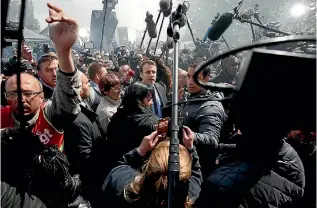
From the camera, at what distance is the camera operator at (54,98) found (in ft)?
5.71

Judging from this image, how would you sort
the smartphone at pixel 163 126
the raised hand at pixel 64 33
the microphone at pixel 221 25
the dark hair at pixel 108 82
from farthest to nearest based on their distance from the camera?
the microphone at pixel 221 25
the dark hair at pixel 108 82
the smartphone at pixel 163 126
the raised hand at pixel 64 33

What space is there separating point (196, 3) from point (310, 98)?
67.4 metres

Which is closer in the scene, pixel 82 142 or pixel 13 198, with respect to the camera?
pixel 13 198

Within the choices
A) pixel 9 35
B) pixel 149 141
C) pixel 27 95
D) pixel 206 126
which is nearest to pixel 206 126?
pixel 206 126

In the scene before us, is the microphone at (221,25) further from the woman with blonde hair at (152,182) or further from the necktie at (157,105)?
the woman with blonde hair at (152,182)

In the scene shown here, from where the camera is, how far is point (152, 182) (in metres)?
1.59

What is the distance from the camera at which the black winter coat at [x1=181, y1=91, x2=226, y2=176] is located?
2740mm

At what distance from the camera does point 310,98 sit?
0.76 meters

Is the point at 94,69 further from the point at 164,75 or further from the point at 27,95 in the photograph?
the point at 27,95

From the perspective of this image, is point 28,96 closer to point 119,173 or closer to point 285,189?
point 119,173

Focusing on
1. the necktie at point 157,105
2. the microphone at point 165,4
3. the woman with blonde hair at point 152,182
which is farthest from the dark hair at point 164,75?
the woman with blonde hair at point 152,182

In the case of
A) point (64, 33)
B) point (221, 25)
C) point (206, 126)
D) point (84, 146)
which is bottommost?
point (84, 146)

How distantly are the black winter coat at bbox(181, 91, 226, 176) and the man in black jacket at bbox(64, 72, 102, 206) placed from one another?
0.95 meters

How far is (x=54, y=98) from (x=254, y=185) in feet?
4.60
